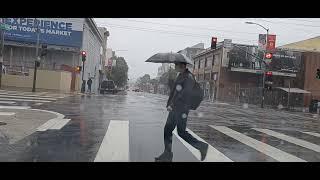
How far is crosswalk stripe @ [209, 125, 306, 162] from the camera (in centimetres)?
970

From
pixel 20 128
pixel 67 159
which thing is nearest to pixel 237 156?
pixel 67 159

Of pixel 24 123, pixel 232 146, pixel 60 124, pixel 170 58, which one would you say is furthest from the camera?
pixel 60 124

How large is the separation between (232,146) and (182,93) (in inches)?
107

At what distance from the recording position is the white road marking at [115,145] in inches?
336

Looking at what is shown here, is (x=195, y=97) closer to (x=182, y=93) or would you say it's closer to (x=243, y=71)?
(x=182, y=93)

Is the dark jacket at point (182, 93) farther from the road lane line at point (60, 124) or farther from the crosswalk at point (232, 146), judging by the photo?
the road lane line at point (60, 124)

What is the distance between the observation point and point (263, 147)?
1120 centimetres

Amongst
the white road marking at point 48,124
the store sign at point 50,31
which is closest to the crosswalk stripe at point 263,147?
the white road marking at point 48,124

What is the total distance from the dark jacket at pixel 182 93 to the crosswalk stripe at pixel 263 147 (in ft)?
7.34

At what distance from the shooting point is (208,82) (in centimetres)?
7244

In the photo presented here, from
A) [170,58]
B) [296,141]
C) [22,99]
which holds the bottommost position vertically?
[296,141]

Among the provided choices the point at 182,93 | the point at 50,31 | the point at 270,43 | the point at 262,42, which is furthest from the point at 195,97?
the point at 50,31
